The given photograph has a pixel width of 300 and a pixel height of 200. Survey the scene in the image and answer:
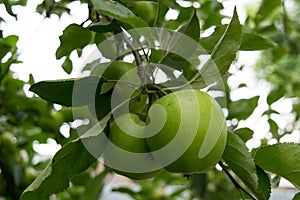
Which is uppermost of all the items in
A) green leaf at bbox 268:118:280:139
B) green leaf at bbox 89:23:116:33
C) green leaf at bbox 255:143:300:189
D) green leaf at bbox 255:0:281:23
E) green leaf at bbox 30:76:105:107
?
green leaf at bbox 89:23:116:33

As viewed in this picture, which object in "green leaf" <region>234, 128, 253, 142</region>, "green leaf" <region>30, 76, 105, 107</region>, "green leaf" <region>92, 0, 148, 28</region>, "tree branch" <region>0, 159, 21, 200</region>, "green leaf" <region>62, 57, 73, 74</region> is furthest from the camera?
"tree branch" <region>0, 159, 21, 200</region>

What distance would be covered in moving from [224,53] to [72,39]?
302 millimetres

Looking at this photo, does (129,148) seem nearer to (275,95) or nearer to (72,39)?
(72,39)

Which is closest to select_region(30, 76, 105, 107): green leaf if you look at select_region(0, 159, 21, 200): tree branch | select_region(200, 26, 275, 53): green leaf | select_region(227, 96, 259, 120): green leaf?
select_region(200, 26, 275, 53): green leaf

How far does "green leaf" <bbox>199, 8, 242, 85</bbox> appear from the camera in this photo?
2.11 ft

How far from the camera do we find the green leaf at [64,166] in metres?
0.65

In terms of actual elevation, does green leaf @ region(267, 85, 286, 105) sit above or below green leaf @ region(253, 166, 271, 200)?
below

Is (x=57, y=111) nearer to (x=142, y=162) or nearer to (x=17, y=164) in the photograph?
(x=17, y=164)

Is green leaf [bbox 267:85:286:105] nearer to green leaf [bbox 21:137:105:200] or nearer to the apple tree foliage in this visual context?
the apple tree foliage

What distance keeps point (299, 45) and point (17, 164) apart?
1.14 metres

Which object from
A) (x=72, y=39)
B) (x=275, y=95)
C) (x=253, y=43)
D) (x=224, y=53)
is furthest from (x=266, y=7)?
(x=224, y=53)

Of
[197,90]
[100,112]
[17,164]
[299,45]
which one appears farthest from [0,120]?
[299,45]

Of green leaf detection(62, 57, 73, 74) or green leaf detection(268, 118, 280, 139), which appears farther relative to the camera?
green leaf detection(268, 118, 280, 139)

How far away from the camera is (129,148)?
2.11 ft
